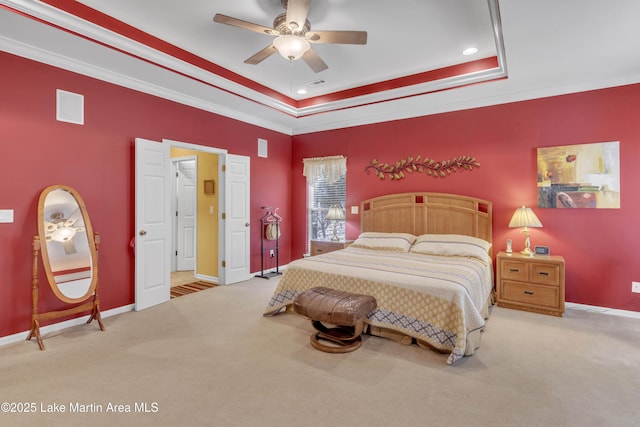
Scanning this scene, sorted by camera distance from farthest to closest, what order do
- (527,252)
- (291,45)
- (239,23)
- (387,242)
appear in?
(387,242) → (527,252) → (291,45) → (239,23)

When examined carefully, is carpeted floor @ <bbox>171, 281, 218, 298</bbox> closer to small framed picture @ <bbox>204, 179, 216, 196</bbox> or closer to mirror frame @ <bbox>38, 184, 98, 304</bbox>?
mirror frame @ <bbox>38, 184, 98, 304</bbox>

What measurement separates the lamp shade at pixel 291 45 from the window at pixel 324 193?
3.01m

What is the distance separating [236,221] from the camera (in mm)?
5133

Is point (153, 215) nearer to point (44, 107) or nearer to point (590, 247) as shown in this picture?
point (44, 107)

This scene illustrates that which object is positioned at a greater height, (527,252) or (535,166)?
(535,166)

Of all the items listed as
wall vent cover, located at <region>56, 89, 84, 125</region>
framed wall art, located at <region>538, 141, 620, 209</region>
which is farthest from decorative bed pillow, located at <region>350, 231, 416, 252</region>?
wall vent cover, located at <region>56, 89, 84, 125</region>

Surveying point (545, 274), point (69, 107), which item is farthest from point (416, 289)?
point (69, 107)

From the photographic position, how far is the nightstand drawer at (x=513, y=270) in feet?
12.3

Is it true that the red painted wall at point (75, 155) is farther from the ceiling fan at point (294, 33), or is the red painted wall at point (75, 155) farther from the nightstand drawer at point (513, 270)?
the nightstand drawer at point (513, 270)

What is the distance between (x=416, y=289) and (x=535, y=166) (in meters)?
2.63

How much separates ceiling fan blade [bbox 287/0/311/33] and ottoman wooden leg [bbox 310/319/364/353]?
8.18ft

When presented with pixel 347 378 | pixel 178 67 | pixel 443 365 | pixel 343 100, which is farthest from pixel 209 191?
pixel 443 365

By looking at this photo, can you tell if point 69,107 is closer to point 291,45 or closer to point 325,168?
point 291,45

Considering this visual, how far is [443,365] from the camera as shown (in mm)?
2510
